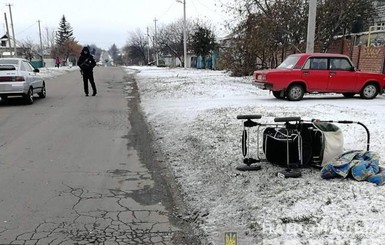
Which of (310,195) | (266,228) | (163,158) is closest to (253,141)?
(163,158)

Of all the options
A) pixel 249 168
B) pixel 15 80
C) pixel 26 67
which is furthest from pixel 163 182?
pixel 26 67

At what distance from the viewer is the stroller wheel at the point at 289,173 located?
5.15m

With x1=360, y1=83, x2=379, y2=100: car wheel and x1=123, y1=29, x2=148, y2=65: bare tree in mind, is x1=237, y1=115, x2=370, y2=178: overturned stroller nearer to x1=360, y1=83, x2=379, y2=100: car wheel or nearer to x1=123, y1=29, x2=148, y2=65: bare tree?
x1=360, y1=83, x2=379, y2=100: car wheel

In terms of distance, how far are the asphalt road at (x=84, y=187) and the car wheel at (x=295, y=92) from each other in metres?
5.91

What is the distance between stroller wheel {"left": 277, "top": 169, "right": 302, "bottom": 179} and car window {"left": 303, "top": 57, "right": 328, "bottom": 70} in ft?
29.3

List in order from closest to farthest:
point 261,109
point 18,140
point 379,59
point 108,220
A: point 108,220 → point 18,140 → point 261,109 → point 379,59

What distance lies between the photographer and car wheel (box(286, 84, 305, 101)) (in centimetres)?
1341

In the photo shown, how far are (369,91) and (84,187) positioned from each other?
11857 mm

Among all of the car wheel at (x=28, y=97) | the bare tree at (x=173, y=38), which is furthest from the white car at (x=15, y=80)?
the bare tree at (x=173, y=38)

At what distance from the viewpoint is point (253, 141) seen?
289 inches

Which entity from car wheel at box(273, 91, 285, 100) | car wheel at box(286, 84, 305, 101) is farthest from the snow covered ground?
car wheel at box(273, 91, 285, 100)

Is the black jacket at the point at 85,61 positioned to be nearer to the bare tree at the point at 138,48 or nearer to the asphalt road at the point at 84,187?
the asphalt road at the point at 84,187

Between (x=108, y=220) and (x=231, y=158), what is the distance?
2634mm

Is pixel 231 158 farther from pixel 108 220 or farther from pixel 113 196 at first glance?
pixel 108 220
